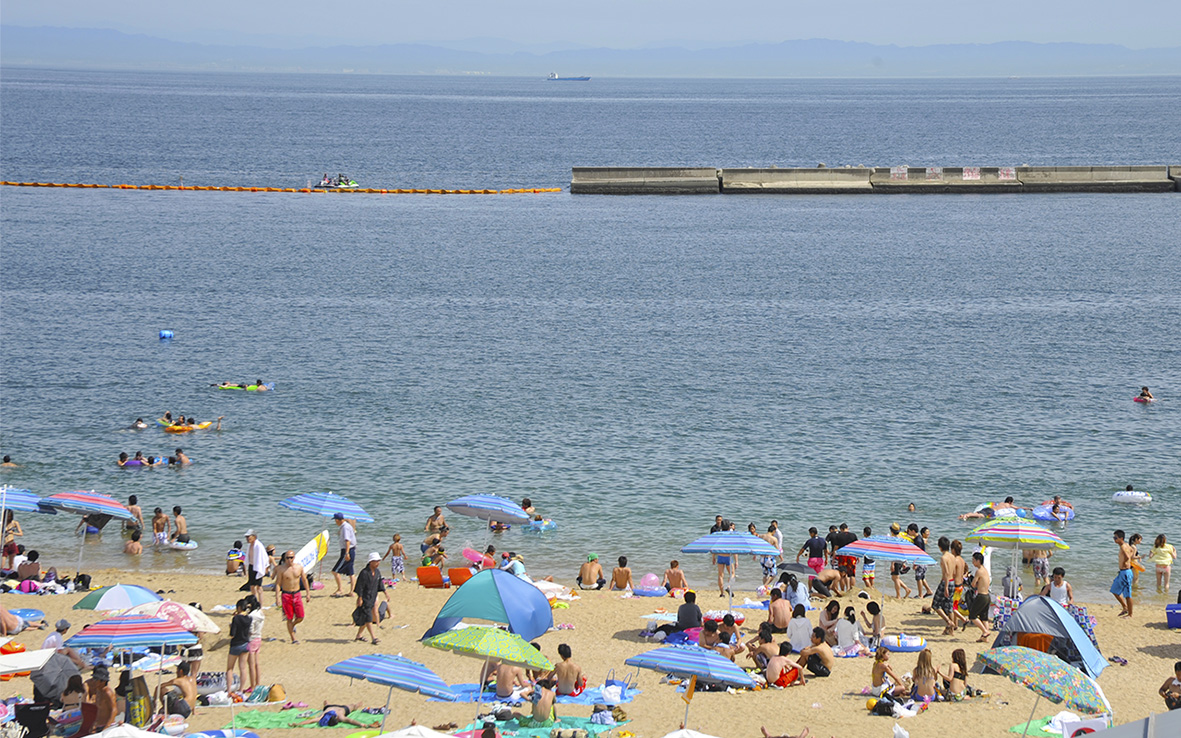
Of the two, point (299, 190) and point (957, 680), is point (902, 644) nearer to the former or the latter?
point (957, 680)

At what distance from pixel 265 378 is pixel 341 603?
1960cm

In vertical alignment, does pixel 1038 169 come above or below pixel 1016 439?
above

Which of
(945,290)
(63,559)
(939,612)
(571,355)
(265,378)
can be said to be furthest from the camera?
(945,290)

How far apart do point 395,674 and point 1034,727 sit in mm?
8279

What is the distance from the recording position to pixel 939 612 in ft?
65.5

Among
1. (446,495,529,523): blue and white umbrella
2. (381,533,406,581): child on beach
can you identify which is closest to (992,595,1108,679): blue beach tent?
(446,495,529,523): blue and white umbrella

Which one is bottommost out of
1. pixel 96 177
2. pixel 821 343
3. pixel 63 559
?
pixel 63 559

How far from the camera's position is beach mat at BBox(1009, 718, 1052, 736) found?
14789 mm

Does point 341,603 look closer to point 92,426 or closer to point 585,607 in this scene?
point 585,607

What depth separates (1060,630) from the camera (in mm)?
15281

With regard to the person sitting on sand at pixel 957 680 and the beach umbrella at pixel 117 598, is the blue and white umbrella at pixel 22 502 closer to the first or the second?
the beach umbrella at pixel 117 598

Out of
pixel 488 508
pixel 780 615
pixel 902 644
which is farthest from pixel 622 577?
pixel 902 644

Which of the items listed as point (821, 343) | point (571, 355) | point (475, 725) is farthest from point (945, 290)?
point (475, 725)

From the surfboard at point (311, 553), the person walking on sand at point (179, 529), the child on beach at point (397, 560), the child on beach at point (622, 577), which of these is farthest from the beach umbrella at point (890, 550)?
the person walking on sand at point (179, 529)
